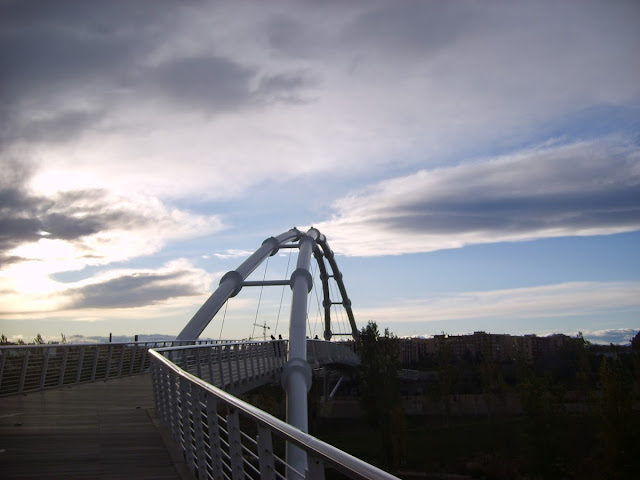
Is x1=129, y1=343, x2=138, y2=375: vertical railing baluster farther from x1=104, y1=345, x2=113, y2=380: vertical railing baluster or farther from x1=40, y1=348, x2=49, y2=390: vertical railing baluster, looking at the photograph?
x1=40, y1=348, x2=49, y2=390: vertical railing baluster

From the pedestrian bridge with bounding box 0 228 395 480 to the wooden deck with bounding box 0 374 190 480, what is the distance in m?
0.31

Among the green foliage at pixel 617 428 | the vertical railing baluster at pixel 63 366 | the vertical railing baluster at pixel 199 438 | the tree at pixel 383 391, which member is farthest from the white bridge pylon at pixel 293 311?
the green foliage at pixel 617 428

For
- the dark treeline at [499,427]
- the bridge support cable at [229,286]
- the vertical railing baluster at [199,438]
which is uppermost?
the bridge support cable at [229,286]

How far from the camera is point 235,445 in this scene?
441 cm

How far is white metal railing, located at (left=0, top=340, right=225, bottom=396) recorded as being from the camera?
13516mm

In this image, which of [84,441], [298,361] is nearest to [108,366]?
[298,361]

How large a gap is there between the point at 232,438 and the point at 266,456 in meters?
0.98

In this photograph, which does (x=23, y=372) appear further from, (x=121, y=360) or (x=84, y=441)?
(x=84, y=441)

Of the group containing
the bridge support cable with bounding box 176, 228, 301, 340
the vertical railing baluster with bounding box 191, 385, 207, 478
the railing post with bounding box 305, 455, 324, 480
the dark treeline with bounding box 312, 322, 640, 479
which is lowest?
the dark treeline with bounding box 312, 322, 640, 479

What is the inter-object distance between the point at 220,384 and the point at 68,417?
7804 mm

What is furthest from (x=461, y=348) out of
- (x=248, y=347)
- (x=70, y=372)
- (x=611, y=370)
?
(x=70, y=372)

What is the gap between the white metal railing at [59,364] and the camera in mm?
13516

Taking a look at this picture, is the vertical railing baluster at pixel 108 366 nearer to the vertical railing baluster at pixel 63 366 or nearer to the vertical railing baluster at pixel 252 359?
the vertical railing baluster at pixel 63 366

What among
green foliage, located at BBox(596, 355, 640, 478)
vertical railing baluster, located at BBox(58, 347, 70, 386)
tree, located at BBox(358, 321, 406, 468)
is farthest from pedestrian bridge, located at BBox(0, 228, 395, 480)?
green foliage, located at BBox(596, 355, 640, 478)
